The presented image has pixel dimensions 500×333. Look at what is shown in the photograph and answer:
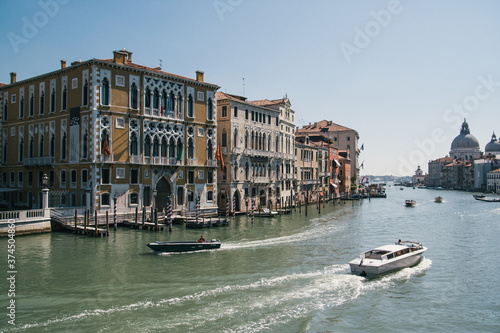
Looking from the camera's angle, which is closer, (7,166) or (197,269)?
(197,269)

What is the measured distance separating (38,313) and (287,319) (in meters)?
6.81

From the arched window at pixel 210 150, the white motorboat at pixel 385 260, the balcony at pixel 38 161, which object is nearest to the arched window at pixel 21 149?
the balcony at pixel 38 161

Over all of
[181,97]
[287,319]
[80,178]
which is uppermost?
[181,97]

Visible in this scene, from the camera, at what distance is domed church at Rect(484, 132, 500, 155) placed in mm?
158913

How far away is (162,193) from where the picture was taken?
3394 cm

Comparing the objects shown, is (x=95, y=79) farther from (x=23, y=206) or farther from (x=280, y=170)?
(x=280, y=170)

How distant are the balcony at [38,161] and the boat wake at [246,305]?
73.0 ft

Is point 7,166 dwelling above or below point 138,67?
below

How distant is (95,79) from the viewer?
29672 millimetres

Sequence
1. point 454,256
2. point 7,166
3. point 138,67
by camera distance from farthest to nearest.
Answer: point 7,166 < point 138,67 < point 454,256

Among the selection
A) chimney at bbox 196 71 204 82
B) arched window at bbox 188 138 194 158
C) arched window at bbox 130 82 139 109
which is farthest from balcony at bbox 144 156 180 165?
chimney at bbox 196 71 204 82

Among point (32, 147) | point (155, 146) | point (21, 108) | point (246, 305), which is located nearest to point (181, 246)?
point (246, 305)

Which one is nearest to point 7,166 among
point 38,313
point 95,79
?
point 95,79

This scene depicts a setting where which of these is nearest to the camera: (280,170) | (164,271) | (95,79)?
(164,271)
